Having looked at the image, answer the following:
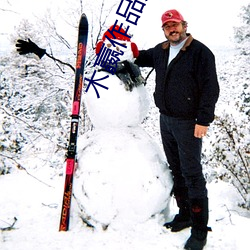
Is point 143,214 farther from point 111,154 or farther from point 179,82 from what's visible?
point 179,82

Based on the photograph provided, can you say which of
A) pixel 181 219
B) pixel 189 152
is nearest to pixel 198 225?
pixel 181 219

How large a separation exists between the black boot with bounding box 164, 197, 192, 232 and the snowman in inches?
6.5

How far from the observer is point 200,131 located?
2.45 m

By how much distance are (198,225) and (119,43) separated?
76.2 inches

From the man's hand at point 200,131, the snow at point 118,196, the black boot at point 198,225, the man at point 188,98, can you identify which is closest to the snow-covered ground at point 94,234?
the snow at point 118,196

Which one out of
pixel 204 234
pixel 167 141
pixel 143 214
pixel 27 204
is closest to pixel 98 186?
pixel 143 214

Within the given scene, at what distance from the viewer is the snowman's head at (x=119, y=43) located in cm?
292

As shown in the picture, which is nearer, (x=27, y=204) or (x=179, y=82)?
(x=179, y=82)

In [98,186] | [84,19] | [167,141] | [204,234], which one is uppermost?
[84,19]

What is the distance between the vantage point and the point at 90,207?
2.87 metres

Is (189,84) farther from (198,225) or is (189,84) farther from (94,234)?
Answer: (94,234)

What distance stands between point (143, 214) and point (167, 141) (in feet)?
2.52

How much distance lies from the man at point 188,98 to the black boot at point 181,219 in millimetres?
252

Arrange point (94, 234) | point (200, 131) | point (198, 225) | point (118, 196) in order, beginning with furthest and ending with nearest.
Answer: point (94, 234) → point (118, 196) → point (198, 225) → point (200, 131)
